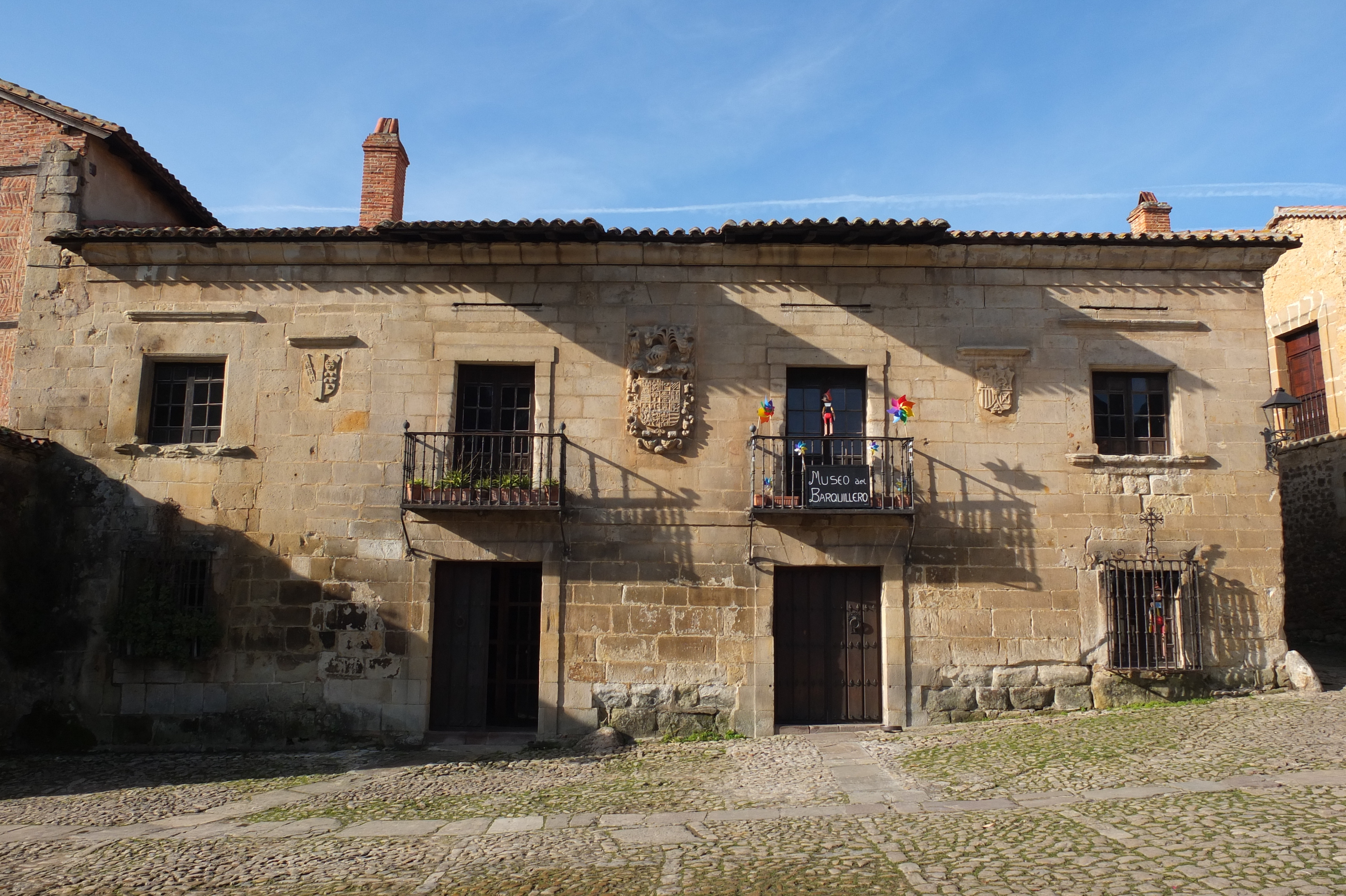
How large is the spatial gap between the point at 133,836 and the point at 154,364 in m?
5.81

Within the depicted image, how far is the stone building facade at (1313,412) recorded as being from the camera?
1333 cm

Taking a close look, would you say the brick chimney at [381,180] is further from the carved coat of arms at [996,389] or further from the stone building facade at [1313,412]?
the stone building facade at [1313,412]

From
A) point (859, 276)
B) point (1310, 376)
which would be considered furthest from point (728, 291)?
point (1310, 376)

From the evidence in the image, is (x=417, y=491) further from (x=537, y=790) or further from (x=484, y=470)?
(x=537, y=790)

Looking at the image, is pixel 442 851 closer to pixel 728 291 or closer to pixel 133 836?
pixel 133 836

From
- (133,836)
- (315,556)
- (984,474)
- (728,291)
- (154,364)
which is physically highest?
(728,291)

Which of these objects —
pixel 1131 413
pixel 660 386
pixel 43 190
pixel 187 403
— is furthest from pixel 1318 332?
pixel 43 190

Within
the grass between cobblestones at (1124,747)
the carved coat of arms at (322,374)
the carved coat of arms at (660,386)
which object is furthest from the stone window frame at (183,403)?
the grass between cobblestones at (1124,747)

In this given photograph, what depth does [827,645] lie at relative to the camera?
9695 millimetres

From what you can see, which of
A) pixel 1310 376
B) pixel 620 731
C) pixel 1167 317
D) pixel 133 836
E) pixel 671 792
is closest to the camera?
pixel 133 836

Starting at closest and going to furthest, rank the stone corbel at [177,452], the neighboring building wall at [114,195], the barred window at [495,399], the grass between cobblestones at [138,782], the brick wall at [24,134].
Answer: the grass between cobblestones at [138,782], the stone corbel at [177,452], the barred window at [495,399], the neighboring building wall at [114,195], the brick wall at [24,134]

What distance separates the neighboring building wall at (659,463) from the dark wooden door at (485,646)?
9.9 inches

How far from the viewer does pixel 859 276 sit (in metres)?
10.1

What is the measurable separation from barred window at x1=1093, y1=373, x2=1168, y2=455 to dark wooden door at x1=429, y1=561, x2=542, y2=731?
6.66 meters
